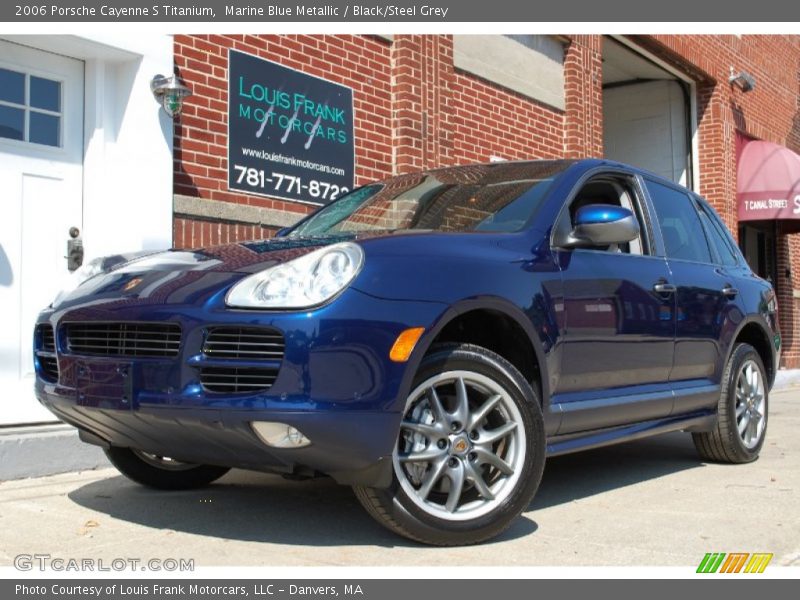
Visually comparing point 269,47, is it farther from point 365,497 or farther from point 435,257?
point 365,497

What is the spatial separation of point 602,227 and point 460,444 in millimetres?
1242

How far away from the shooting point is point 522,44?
10656 mm

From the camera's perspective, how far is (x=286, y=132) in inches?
297

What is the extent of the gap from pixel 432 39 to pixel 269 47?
217cm

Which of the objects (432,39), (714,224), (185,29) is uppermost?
(432,39)

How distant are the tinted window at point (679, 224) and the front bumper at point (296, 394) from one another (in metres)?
2.30

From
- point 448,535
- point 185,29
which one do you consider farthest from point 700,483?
point 185,29

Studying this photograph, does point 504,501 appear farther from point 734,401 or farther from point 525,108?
point 525,108

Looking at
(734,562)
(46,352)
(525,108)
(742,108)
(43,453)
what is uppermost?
(742,108)

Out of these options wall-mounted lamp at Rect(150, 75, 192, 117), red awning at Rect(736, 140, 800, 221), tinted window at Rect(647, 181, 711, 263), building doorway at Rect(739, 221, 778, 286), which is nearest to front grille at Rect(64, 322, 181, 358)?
tinted window at Rect(647, 181, 711, 263)

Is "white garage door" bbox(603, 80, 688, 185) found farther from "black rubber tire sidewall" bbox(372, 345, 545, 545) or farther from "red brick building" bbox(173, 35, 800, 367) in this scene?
"black rubber tire sidewall" bbox(372, 345, 545, 545)

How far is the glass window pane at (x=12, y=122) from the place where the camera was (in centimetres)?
588

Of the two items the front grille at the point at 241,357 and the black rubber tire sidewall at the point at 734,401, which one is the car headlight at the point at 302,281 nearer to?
the front grille at the point at 241,357

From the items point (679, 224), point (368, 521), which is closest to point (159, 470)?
point (368, 521)
